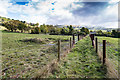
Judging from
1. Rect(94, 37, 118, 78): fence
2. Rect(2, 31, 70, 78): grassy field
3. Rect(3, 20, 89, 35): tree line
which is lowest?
Rect(2, 31, 70, 78): grassy field

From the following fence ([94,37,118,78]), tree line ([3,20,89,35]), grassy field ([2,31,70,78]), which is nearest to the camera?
fence ([94,37,118,78])

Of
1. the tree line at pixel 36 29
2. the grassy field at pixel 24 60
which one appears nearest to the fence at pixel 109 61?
the grassy field at pixel 24 60

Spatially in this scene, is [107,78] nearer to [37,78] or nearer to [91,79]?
[91,79]

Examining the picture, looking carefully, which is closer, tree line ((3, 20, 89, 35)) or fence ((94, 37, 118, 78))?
fence ((94, 37, 118, 78))

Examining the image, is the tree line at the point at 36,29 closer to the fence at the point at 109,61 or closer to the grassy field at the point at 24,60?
the grassy field at the point at 24,60

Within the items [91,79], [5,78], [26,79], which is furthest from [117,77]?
[5,78]

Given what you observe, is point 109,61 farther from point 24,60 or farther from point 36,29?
point 36,29

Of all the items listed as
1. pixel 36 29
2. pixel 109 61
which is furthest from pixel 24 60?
pixel 36 29

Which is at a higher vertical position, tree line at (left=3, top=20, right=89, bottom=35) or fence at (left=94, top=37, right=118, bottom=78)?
tree line at (left=3, top=20, right=89, bottom=35)

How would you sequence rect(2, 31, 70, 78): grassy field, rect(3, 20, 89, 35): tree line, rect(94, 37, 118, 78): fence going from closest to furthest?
1. rect(94, 37, 118, 78): fence
2. rect(2, 31, 70, 78): grassy field
3. rect(3, 20, 89, 35): tree line

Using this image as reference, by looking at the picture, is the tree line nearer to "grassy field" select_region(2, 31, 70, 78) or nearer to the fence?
"grassy field" select_region(2, 31, 70, 78)

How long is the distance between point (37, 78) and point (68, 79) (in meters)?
1.11

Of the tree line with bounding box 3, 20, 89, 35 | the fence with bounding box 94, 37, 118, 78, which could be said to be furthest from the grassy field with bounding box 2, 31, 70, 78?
the tree line with bounding box 3, 20, 89, 35

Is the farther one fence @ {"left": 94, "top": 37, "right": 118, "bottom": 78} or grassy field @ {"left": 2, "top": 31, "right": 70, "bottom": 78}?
grassy field @ {"left": 2, "top": 31, "right": 70, "bottom": 78}
